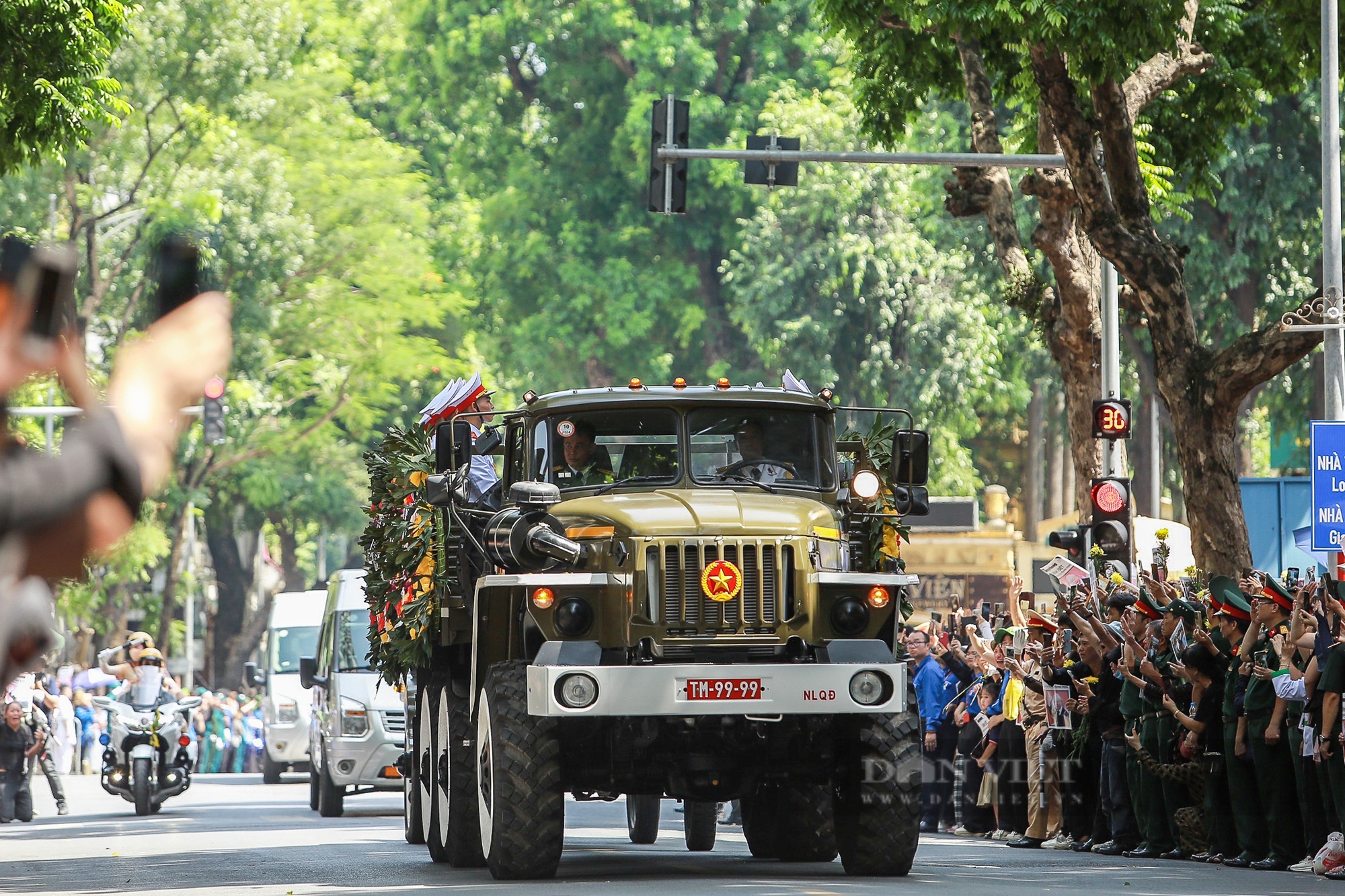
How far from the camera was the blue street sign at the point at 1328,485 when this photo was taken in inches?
648

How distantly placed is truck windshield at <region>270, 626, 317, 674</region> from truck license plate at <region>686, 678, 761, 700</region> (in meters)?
20.7

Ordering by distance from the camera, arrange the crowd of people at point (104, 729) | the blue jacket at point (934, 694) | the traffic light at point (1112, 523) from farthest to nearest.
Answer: the crowd of people at point (104, 729) → the blue jacket at point (934, 694) → the traffic light at point (1112, 523)

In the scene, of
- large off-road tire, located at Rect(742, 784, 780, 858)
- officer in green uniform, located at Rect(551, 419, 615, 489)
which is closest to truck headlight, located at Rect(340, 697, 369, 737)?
large off-road tire, located at Rect(742, 784, 780, 858)

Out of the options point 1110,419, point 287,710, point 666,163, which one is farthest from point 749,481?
point 287,710

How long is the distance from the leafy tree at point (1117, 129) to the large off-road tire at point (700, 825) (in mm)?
5125

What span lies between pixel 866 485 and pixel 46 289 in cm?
1167

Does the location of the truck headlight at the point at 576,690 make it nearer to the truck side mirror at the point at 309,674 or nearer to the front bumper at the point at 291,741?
the truck side mirror at the point at 309,674

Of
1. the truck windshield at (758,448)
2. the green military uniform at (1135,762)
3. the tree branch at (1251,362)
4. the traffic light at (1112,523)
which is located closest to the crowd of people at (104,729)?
the traffic light at (1112,523)

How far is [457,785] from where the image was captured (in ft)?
49.8

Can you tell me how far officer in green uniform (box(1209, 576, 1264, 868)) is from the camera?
611 inches

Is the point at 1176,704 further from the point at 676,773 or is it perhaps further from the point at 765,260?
the point at 765,260

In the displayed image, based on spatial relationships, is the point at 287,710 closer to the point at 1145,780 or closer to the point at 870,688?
the point at 1145,780

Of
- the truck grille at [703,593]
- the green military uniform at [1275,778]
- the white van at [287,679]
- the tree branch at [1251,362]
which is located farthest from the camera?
the white van at [287,679]

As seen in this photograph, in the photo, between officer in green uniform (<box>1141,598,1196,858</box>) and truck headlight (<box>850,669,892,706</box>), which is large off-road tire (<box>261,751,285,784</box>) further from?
truck headlight (<box>850,669,892,706</box>)
